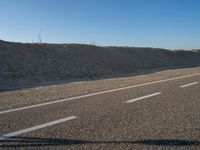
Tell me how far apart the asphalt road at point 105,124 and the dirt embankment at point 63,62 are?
11.9m

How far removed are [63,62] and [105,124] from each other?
1030 inches

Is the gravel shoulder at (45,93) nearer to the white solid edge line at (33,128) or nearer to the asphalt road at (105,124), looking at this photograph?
the asphalt road at (105,124)

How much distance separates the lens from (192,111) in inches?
297

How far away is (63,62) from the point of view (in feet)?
106

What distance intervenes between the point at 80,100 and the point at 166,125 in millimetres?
4019

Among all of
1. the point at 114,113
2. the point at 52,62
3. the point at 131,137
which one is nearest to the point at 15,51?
the point at 52,62

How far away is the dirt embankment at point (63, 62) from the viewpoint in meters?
25.2

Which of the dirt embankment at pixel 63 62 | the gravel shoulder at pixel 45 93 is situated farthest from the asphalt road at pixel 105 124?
the dirt embankment at pixel 63 62

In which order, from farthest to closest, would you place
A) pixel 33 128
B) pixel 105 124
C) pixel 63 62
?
1. pixel 63 62
2. pixel 105 124
3. pixel 33 128

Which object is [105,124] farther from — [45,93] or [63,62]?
[63,62]

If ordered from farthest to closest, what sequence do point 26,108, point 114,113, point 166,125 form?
1. point 26,108
2. point 114,113
3. point 166,125

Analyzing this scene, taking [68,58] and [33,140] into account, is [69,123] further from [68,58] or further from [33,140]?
[68,58]

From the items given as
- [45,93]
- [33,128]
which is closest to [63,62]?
[45,93]

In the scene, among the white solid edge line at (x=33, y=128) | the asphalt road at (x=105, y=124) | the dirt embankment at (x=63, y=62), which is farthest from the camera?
the dirt embankment at (x=63, y=62)
